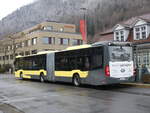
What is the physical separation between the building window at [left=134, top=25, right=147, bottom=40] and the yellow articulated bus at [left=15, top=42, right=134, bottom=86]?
10172 mm

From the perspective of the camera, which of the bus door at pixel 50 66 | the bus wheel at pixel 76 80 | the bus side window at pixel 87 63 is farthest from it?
the bus door at pixel 50 66

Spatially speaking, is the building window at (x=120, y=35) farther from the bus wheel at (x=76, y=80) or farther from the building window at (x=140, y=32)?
the bus wheel at (x=76, y=80)

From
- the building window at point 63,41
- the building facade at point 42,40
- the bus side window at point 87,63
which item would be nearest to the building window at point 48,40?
the building facade at point 42,40

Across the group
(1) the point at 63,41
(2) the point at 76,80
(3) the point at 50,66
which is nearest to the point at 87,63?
(2) the point at 76,80

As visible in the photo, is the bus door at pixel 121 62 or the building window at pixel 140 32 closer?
the bus door at pixel 121 62

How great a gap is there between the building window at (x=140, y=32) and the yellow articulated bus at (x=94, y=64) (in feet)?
33.4

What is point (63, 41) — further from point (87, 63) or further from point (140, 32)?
point (87, 63)

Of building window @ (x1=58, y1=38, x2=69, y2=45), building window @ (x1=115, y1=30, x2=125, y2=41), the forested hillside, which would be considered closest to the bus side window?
building window @ (x1=115, y1=30, x2=125, y2=41)

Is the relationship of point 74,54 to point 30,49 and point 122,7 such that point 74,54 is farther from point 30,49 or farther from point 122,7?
point 122,7

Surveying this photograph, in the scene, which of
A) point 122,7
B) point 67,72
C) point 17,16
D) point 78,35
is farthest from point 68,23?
point 67,72

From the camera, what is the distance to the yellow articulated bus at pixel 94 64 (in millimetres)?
14922

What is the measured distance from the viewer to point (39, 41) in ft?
196

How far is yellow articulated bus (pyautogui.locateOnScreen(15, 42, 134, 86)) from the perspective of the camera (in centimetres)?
1492

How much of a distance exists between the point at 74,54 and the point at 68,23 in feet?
208
